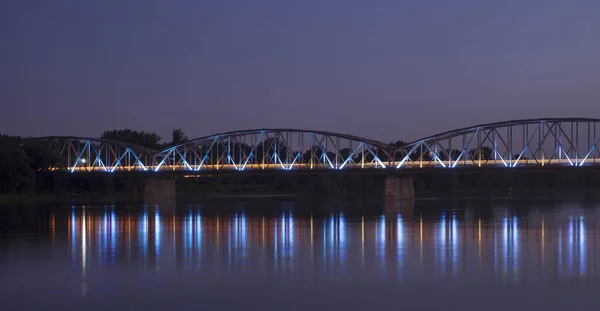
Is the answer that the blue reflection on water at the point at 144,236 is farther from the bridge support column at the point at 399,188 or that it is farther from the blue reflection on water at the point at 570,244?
the bridge support column at the point at 399,188

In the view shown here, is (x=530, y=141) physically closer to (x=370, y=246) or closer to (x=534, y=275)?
(x=370, y=246)

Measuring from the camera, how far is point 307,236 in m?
41.7

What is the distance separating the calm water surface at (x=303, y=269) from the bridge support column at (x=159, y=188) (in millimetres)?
93628

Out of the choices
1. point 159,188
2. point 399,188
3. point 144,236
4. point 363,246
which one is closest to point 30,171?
point 159,188

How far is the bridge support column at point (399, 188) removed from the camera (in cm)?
12769

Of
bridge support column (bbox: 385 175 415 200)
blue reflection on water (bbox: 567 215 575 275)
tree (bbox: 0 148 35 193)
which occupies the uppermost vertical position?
tree (bbox: 0 148 35 193)

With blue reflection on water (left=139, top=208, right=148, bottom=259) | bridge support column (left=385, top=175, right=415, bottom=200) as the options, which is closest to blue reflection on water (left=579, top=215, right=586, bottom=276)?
blue reflection on water (left=139, top=208, right=148, bottom=259)

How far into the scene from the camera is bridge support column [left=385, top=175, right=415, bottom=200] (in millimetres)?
127688

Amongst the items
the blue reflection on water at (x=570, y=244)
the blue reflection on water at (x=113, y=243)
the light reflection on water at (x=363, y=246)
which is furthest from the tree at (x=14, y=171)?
the blue reflection on water at (x=570, y=244)

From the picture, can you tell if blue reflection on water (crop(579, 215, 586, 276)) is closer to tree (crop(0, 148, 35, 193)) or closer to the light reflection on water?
the light reflection on water

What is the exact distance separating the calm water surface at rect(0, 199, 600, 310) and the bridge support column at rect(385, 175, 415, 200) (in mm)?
81843

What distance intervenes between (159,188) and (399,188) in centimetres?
3966

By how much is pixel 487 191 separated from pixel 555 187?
2274 cm

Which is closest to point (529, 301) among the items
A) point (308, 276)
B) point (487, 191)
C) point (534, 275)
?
point (534, 275)
